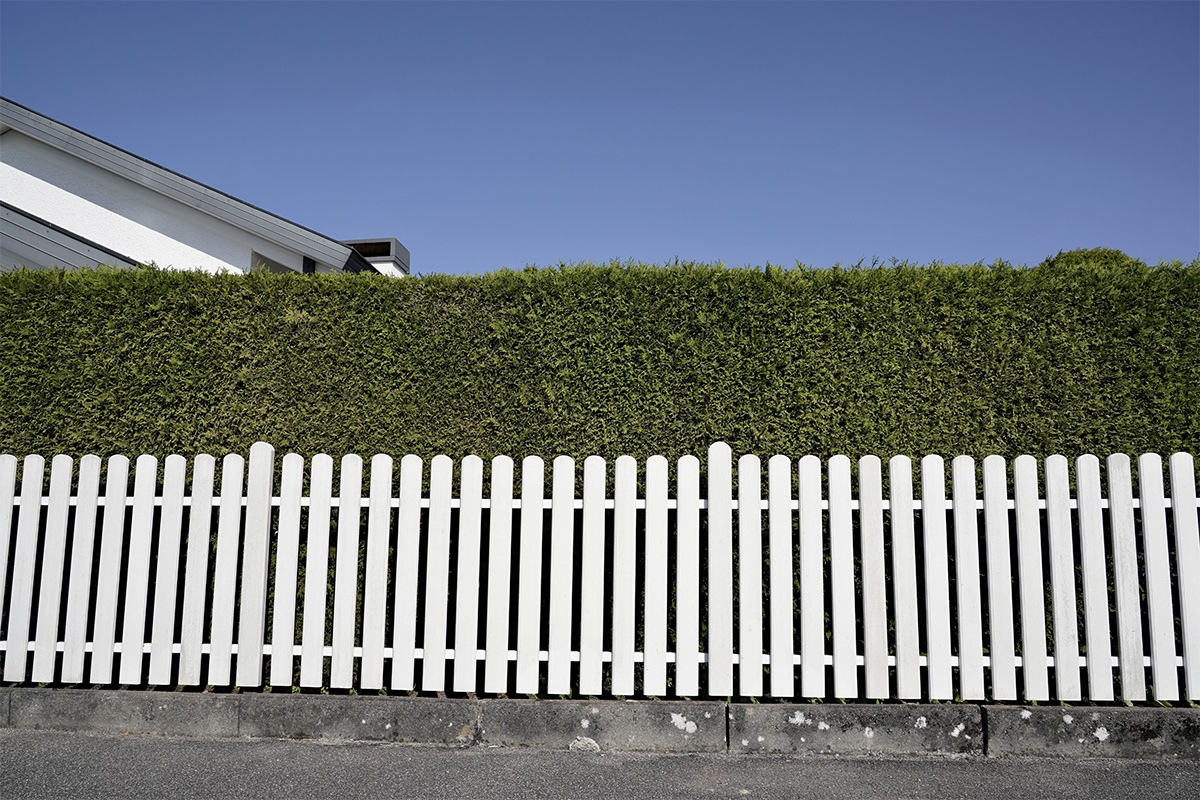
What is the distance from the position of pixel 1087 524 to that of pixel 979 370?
1015mm

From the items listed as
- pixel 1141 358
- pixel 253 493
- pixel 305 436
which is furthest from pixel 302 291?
pixel 1141 358

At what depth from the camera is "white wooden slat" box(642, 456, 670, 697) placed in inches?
153

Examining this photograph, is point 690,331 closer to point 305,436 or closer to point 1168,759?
point 305,436

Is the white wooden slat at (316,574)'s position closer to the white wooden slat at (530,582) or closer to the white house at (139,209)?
the white wooden slat at (530,582)

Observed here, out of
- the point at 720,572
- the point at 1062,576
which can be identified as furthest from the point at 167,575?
the point at 1062,576

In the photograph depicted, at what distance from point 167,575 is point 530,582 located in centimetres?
191

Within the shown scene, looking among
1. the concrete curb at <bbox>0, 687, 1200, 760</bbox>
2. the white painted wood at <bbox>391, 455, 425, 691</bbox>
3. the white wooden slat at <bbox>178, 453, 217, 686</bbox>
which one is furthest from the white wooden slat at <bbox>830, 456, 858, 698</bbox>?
the white wooden slat at <bbox>178, 453, 217, 686</bbox>

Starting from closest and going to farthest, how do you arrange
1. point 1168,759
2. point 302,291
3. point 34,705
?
point 1168,759
point 34,705
point 302,291

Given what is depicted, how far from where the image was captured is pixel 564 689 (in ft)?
12.8

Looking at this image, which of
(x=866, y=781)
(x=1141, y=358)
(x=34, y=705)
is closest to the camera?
(x=866, y=781)

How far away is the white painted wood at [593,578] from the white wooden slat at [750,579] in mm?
699

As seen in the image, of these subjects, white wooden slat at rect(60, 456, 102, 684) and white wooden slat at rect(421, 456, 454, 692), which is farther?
white wooden slat at rect(60, 456, 102, 684)

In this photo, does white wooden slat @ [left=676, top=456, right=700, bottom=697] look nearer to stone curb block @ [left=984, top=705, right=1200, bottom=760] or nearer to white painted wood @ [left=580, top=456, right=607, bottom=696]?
white painted wood @ [left=580, top=456, right=607, bottom=696]

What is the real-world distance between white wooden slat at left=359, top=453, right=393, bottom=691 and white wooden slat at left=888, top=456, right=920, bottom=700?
257 cm
